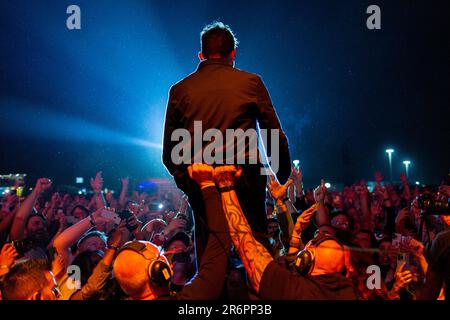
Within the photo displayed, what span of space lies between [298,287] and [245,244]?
1.21 ft

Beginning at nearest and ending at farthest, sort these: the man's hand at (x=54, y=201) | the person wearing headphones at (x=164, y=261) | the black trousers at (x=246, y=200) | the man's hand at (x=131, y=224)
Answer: the person wearing headphones at (x=164, y=261) → the black trousers at (x=246, y=200) → the man's hand at (x=131, y=224) → the man's hand at (x=54, y=201)

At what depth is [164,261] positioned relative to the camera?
2146 mm

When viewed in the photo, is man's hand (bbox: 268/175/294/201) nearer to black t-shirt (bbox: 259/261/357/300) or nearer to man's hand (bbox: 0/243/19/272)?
black t-shirt (bbox: 259/261/357/300)

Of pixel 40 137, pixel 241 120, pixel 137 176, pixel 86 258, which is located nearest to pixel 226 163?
pixel 241 120

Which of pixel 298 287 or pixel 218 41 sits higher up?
pixel 218 41

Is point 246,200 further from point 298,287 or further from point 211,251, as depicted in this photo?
point 298,287

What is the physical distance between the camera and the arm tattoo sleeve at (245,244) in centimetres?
183

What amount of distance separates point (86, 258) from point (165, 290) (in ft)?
6.48

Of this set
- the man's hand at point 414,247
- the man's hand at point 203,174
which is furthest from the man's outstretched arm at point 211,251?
the man's hand at point 414,247

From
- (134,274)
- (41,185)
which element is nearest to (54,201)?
(41,185)

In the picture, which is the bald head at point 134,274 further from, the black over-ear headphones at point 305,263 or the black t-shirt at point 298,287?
the black over-ear headphones at point 305,263

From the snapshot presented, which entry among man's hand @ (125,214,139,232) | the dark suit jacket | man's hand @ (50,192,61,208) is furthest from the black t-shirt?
man's hand @ (50,192,61,208)
